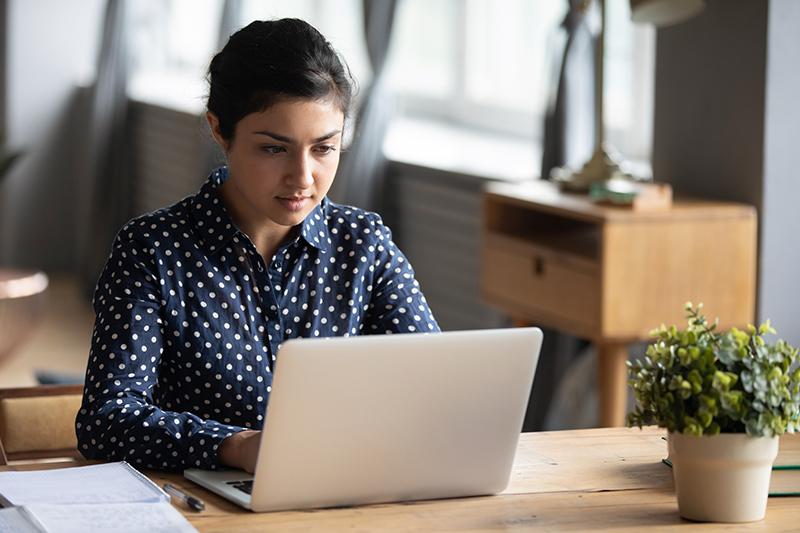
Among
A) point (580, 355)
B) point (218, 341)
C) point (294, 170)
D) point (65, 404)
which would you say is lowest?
point (580, 355)

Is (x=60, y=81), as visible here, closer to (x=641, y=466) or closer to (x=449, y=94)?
(x=449, y=94)

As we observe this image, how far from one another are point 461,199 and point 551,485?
2913 mm

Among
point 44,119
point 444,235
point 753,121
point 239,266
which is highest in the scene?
point 753,121

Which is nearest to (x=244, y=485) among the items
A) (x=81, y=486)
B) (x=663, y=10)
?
(x=81, y=486)

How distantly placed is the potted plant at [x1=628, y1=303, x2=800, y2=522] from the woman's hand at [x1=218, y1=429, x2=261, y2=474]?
0.43m

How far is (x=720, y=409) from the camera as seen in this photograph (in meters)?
1.42

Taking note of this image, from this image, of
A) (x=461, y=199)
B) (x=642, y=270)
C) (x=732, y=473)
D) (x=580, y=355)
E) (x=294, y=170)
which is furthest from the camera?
(x=461, y=199)

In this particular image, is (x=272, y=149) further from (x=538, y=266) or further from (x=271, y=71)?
(x=538, y=266)

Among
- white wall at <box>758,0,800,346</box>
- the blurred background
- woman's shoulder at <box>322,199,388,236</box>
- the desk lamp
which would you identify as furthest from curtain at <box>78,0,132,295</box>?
woman's shoulder at <box>322,199,388,236</box>

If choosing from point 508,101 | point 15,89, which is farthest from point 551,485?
point 15,89

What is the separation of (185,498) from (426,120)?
3.90 metres

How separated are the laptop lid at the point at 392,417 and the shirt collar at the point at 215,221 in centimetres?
51

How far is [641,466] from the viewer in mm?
1711

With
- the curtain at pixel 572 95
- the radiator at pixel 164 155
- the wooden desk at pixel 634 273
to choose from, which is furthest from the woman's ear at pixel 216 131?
the radiator at pixel 164 155
